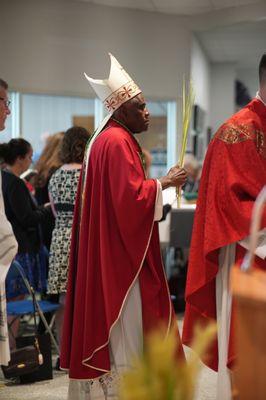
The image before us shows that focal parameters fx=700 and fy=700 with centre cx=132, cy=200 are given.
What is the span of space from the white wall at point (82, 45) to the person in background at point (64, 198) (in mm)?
3129

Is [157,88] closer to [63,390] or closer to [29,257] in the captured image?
[29,257]

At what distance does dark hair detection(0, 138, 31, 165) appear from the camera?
4.66m

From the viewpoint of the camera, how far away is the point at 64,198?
159 inches

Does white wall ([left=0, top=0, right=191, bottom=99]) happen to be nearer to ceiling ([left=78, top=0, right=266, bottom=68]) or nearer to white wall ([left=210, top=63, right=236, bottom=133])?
ceiling ([left=78, top=0, right=266, bottom=68])

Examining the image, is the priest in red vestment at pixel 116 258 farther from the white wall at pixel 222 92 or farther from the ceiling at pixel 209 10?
the white wall at pixel 222 92

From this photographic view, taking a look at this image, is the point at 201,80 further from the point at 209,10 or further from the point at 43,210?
the point at 43,210

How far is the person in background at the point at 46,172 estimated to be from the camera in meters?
4.75

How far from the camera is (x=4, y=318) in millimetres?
2646

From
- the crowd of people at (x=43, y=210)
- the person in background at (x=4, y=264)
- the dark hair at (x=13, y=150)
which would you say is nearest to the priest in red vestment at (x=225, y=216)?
the person in background at (x=4, y=264)

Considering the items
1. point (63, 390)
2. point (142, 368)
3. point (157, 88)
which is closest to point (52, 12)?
point (157, 88)

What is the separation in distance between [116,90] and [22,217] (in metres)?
1.56

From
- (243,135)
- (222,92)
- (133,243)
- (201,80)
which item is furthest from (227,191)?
(222,92)

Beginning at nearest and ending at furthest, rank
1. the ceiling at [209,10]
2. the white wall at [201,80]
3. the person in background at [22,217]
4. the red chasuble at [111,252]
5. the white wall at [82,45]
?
1. the red chasuble at [111,252]
2. the person in background at [22,217]
3. the white wall at [82,45]
4. the ceiling at [209,10]
5. the white wall at [201,80]

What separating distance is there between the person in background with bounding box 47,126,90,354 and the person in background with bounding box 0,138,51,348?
0.30 m
